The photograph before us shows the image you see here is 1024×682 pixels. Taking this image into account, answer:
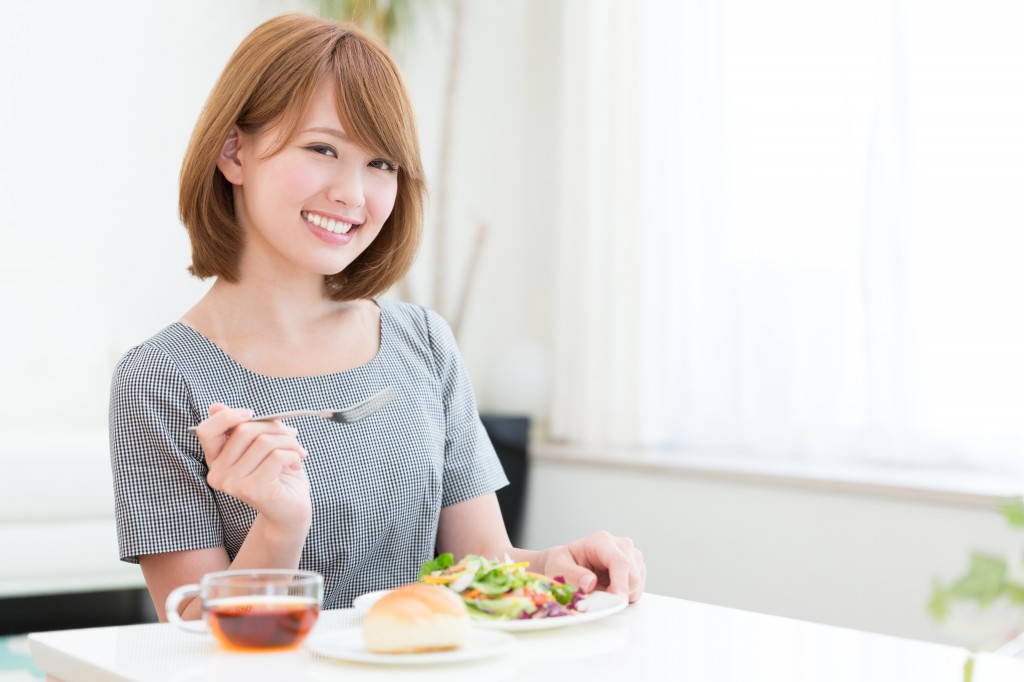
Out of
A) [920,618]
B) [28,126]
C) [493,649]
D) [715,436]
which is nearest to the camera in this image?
[493,649]

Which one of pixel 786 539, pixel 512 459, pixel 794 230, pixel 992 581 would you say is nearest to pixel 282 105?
pixel 992 581

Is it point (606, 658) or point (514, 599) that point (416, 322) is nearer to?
point (514, 599)

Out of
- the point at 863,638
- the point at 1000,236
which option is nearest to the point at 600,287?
the point at 1000,236

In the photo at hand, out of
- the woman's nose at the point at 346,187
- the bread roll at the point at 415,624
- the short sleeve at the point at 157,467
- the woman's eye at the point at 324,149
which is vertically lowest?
the bread roll at the point at 415,624

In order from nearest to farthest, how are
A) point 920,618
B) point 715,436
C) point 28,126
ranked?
point 920,618, point 28,126, point 715,436

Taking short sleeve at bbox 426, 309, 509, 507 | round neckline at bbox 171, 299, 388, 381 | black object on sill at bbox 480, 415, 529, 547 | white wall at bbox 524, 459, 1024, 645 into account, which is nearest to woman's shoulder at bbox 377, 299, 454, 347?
short sleeve at bbox 426, 309, 509, 507

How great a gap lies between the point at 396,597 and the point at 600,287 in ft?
9.61

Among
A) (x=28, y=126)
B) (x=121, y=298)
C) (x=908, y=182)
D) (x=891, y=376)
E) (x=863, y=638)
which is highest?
(x=28, y=126)

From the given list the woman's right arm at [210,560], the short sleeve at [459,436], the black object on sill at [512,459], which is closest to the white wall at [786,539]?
the black object on sill at [512,459]

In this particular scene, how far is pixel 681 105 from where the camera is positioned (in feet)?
11.5

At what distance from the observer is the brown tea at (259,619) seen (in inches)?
29.9

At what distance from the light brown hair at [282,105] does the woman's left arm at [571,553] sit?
1.39 ft

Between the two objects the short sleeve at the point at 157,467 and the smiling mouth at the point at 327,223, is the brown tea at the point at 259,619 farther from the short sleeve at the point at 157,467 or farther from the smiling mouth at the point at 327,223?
the smiling mouth at the point at 327,223

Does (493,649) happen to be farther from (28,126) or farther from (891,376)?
(28,126)
